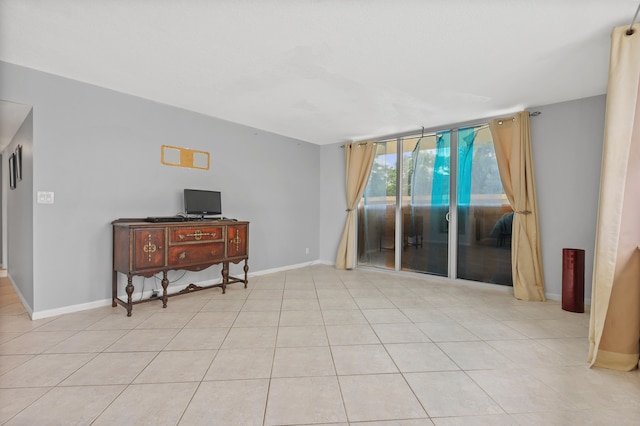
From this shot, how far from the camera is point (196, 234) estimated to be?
345cm

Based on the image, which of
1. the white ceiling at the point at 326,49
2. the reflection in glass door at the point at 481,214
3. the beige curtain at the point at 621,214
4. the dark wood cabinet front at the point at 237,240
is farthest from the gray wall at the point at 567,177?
the dark wood cabinet front at the point at 237,240

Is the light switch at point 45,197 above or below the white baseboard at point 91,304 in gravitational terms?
above

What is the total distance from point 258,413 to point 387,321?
5.43ft

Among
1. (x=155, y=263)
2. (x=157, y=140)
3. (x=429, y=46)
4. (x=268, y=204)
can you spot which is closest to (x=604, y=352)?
(x=429, y=46)

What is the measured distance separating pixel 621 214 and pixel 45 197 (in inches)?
193

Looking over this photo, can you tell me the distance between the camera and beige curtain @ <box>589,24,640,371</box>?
195 centimetres

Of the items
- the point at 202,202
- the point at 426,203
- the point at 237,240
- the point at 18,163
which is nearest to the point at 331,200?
the point at 426,203

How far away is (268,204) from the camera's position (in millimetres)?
4980

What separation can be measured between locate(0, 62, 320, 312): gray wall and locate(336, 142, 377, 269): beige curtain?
189cm

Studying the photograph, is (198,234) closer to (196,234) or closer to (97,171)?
(196,234)

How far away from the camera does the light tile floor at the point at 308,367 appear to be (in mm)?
1536

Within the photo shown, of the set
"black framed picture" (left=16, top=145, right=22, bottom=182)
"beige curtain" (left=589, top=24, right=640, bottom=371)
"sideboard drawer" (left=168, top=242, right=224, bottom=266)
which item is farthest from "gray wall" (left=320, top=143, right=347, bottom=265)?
"black framed picture" (left=16, top=145, right=22, bottom=182)

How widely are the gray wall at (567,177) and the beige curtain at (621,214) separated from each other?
1.63 m

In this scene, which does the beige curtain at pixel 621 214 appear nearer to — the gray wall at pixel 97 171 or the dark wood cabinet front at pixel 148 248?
the dark wood cabinet front at pixel 148 248
